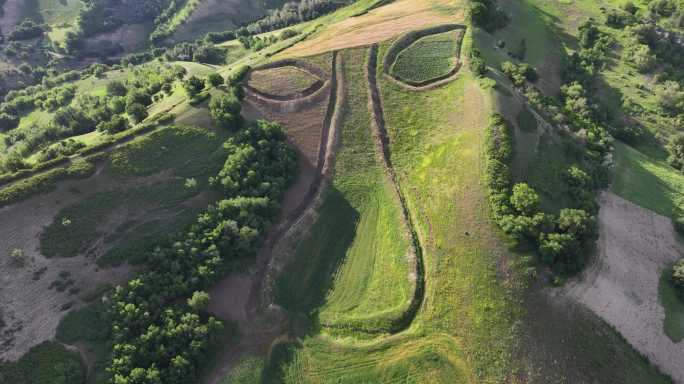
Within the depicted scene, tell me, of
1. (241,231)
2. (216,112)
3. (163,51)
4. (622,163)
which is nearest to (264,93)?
(216,112)

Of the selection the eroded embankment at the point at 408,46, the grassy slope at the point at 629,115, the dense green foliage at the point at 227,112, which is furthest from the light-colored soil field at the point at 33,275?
the grassy slope at the point at 629,115

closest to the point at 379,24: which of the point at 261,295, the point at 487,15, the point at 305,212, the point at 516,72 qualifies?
the point at 487,15

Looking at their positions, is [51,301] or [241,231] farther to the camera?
[241,231]

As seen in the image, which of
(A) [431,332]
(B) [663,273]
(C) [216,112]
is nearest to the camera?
(A) [431,332]

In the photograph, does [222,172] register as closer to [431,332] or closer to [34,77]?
[431,332]

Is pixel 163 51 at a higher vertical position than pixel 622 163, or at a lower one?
higher

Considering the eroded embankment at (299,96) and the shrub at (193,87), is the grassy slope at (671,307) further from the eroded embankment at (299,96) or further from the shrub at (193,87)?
the shrub at (193,87)

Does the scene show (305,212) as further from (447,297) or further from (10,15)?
(10,15)

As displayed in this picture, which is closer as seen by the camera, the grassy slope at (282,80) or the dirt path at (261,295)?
the dirt path at (261,295)
